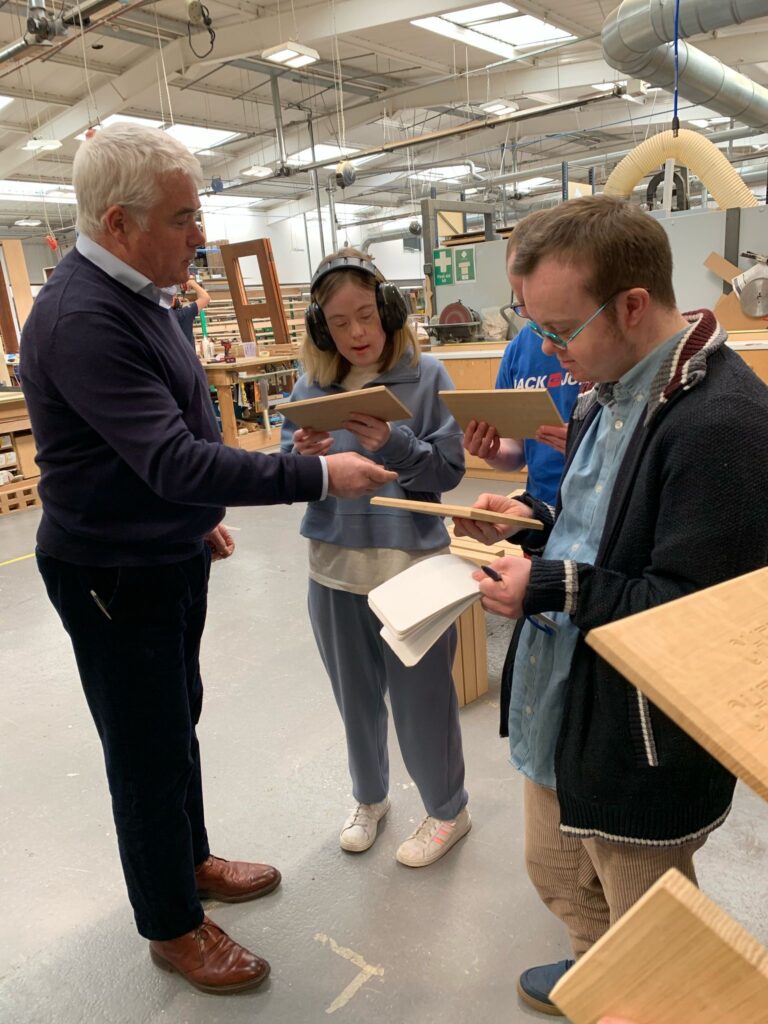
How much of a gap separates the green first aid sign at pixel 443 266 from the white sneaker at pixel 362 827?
4926 mm

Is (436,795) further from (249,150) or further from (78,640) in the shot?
(249,150)

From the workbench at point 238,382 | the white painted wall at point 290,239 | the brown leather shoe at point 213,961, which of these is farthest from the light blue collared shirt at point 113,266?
the white painted wall at point 290,239

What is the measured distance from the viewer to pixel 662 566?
0.92 metres

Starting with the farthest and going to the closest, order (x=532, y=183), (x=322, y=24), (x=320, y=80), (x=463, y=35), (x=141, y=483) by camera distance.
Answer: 1. (x=532, y=183)
2. (x=320, y=80)
3. (x=463, y=35)
4. (x=322, y=24)
5. (x=141, y=483)

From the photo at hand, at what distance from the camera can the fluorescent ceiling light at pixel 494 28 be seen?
7.29 metres

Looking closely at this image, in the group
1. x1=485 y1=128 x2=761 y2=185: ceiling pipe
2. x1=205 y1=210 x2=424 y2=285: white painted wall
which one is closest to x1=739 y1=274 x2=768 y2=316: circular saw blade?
x1=485 y1=128 x2=761 y2=185: ceiling pipe

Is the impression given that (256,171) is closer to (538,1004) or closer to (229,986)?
(229,986)

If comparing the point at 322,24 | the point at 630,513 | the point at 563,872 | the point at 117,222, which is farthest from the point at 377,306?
the point at 322,24

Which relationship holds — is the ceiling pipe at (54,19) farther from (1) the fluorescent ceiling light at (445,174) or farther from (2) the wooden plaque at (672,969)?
(1) the fluorescent ceiling light at (445,174)

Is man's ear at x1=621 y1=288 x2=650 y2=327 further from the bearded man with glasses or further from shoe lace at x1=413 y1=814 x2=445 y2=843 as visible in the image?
shoe lace at x1=413 y1=814 x2=445 y2=843

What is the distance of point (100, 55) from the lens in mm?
8164

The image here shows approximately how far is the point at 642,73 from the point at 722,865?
19.3 feet

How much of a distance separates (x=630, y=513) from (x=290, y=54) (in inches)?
251

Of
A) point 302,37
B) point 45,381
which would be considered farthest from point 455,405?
point 302,37
